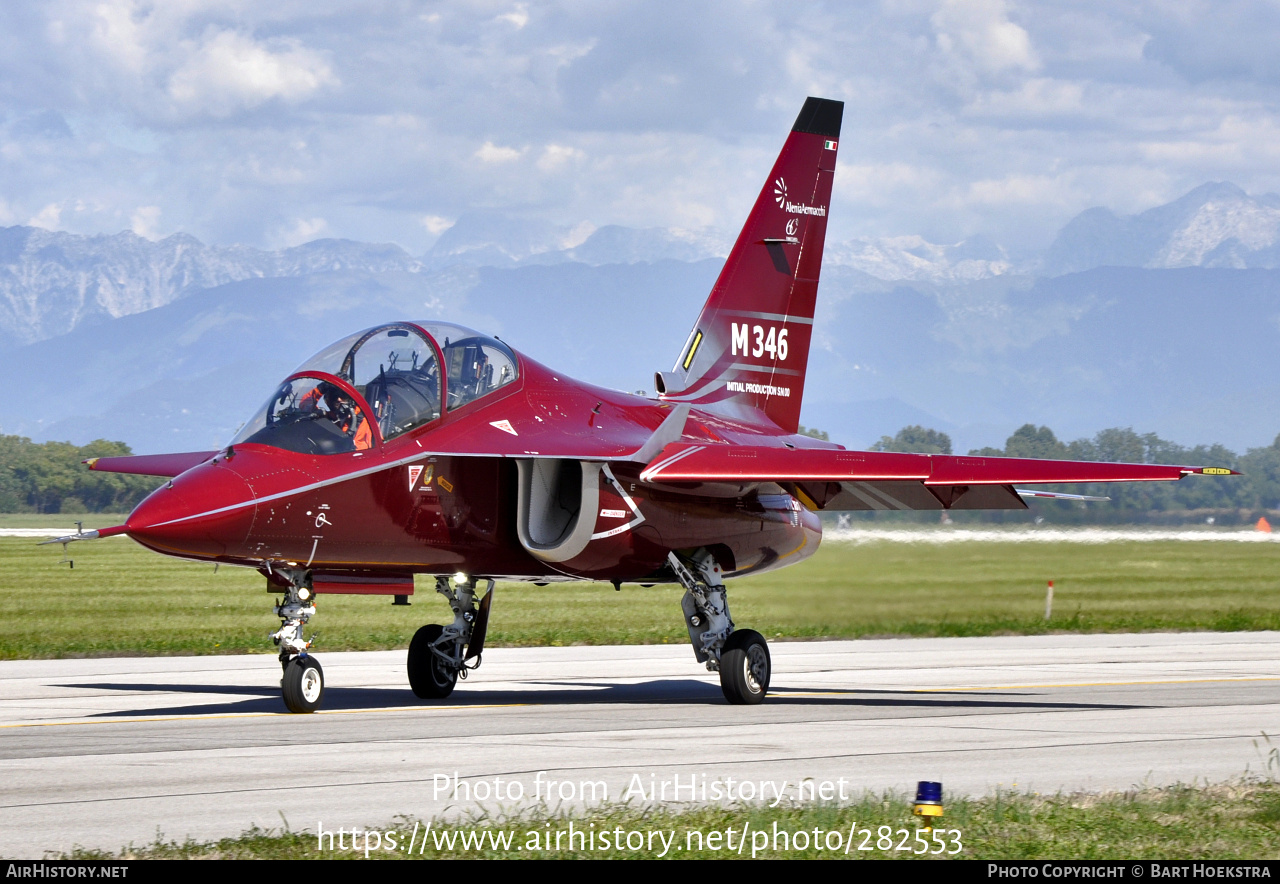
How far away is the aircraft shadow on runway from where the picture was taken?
1408 centimetres

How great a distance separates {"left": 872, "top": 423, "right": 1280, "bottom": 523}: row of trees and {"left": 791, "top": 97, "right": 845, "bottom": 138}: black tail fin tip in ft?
16.6

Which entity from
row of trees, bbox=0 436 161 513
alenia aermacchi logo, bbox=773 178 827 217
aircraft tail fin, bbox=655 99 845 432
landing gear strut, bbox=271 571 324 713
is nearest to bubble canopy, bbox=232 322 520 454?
landing gear strut, bbox=271 571 324 713

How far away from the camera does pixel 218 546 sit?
11.9 metres

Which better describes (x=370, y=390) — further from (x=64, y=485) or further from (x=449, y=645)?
(x=64, y=485)

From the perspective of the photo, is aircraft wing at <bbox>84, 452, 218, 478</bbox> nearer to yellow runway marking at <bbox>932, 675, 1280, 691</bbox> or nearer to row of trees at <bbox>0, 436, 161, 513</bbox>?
yellow runway marking at <bbox>932, 675, 1280, 691</bbox>

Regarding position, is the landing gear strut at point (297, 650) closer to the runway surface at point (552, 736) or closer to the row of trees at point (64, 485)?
the runway surface at point (552, 736)

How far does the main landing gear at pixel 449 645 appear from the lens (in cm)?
1520

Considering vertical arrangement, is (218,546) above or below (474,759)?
above

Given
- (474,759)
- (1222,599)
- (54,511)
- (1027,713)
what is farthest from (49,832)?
(54,511)

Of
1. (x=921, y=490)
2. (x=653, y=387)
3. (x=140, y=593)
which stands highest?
(x=653, y=387)

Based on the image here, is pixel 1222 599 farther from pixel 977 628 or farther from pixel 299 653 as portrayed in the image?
pixel 299 653

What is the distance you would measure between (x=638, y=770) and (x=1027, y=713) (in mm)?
5369

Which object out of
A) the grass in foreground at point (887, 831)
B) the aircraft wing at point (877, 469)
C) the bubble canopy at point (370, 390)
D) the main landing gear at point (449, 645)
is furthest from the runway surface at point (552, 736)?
the bubble canopy at point (370, 390)

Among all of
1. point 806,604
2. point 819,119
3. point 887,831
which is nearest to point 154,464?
point 806,604
